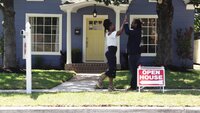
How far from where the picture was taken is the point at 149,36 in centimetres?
2195

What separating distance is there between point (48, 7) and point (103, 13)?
2.75 metres

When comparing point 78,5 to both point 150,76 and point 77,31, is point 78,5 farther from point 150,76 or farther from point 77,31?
point 150,76

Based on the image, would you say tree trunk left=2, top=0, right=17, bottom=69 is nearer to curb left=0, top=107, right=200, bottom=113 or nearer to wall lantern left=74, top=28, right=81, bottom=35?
wall lantern left=74, top=28, right=81, bottom=35

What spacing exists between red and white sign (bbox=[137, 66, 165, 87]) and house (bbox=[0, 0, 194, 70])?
996cm

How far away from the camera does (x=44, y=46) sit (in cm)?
2191

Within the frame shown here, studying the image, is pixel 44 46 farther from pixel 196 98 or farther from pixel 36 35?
pixel 196 98

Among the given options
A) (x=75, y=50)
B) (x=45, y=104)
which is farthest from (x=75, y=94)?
(x=75, y=50)

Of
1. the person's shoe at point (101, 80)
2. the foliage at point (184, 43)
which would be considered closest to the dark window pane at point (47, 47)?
the foliage at point (184, 43)

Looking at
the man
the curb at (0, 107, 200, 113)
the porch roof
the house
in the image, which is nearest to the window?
the house

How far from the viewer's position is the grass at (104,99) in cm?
955

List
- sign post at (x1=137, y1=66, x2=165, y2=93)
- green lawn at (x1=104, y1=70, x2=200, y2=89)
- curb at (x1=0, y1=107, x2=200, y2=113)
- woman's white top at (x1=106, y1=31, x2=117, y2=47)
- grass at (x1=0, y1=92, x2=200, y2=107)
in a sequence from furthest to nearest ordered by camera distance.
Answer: green lawn at (x1=104, y1=70, x2=200, y2=89) < woman's white top at (x1=106, y1=31, x2=117, y2=47) < sign post at (x1=137, y1=66, x2=165, y2=93) < grass at (x1=0, y1=92, x2=200, y2=107) < curb at (x1=0, y1=107, x2=200, y2=113)

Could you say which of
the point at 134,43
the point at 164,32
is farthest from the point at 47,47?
the point at 134,43

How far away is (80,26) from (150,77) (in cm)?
1072

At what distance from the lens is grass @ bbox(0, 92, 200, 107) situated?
9555mm
